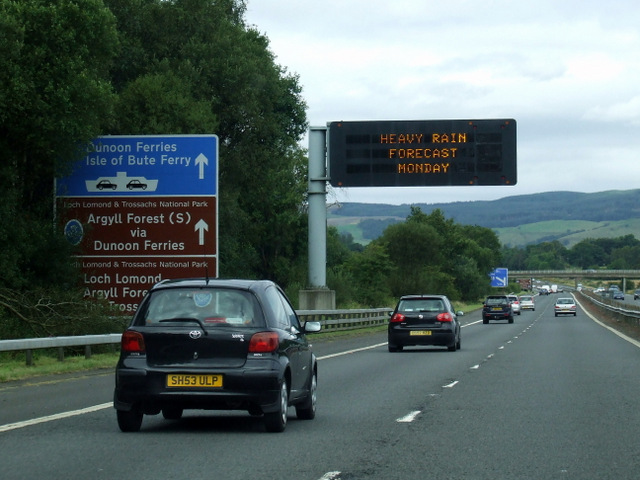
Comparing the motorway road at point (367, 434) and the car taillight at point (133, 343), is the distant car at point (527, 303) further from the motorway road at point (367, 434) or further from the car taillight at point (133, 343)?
the car taillight at point (133, 343)

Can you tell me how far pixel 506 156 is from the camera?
41406 millimetres

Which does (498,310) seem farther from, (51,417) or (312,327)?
(51,417)

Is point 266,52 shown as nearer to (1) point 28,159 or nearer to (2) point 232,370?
(1) point 28,159

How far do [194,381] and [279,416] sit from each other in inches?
36.8

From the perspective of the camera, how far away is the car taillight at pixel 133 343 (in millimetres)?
11469

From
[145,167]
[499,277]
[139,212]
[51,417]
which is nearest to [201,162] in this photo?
[145,167]

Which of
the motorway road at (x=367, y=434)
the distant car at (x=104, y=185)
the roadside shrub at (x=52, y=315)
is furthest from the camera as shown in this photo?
the distant car at (x=104, y=185)

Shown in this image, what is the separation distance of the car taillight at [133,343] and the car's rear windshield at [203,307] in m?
0.15

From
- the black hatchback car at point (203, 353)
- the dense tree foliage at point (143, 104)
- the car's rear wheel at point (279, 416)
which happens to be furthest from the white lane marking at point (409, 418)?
the dense tree foliage at point (143, 104)

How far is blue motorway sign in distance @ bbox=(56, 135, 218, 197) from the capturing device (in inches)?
1121

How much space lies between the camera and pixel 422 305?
3200cm

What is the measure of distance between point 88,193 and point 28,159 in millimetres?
1974

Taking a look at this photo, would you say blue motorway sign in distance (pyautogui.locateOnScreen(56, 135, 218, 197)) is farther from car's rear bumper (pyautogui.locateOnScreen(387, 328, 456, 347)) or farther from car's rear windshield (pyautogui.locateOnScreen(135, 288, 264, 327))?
car's rear windshield (pyautogui.locateOnScreen(135, 288, 264, 327))

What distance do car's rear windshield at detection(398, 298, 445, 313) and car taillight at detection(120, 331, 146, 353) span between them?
20.5 m
